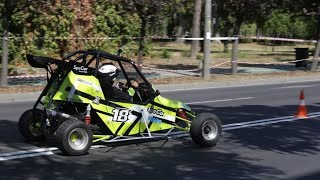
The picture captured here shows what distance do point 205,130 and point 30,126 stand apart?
A: 270 cm

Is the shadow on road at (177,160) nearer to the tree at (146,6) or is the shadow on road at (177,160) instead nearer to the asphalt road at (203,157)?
the asphalt road at (203,157)

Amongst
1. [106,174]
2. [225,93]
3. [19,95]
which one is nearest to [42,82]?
[19,95]

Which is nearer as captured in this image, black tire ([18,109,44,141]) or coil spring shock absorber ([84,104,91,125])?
coil spring shock absorber ([84,104,91,125])

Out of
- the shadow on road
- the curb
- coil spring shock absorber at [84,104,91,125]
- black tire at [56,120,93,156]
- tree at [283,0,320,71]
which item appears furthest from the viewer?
tree at [283,0,320,71]

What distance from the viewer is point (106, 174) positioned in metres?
6.61

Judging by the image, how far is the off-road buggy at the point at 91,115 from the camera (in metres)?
7.48

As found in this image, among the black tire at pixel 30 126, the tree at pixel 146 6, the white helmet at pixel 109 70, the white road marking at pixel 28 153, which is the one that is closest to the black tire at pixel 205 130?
the white helmet at pixel 109 70

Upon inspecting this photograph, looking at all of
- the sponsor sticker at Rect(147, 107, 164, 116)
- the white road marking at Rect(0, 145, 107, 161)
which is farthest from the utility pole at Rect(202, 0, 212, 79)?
the white road marking at Rect(0, 145, 107, 161)

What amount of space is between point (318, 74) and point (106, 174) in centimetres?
1960

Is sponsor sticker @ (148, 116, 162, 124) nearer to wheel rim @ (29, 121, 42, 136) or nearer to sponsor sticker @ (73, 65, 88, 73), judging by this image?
sponsor sticker @ (73, 65, 88, 73)

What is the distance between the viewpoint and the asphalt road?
6.71 meters

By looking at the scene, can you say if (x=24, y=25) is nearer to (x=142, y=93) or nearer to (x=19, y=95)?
(x=19, y=95)

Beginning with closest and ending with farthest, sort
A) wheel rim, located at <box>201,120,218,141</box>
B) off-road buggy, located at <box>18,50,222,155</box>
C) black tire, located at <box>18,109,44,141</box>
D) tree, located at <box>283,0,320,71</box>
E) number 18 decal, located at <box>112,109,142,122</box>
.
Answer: off-road buggy, located at <box>18,50,222,155</box> → number 18 decal, located at <box>112,109,142,122</box> → black tire, located at <box>18,109,44,141</box> → wheel rim, located at <box>201,120,218,141</box> → tree, located at <box>283,0,320,71</box>

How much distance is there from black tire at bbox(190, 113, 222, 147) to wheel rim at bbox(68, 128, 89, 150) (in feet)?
5.62
